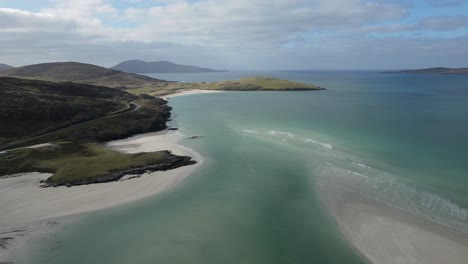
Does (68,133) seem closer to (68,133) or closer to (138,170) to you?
(68,133)

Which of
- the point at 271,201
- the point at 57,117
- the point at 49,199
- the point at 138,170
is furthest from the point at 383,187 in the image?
the point at 57,117

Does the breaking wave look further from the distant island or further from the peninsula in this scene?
the peninsula

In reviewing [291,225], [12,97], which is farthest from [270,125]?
[12,97]

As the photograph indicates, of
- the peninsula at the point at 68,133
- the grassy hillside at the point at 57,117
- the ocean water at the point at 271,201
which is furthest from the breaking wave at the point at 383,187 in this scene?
the grassy hillside at the point at 57,117

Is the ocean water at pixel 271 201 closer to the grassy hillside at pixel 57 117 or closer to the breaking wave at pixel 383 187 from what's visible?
the breaking wave at pixel 383 187

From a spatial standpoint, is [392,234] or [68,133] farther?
[68,133]

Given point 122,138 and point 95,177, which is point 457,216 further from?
point 122,138
